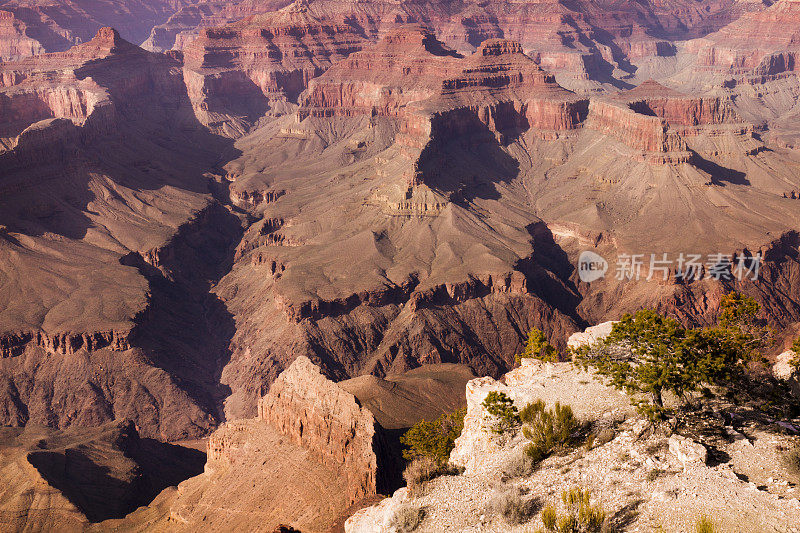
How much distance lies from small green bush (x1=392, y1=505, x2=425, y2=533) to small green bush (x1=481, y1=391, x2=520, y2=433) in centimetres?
764

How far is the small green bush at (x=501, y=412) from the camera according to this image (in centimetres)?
4122

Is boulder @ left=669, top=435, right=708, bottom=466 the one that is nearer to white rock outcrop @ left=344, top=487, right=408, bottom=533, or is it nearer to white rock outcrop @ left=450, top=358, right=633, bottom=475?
white rock outcrop @ left=450, top=358, right=633, bottom=475

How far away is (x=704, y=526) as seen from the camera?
2659 centimetres

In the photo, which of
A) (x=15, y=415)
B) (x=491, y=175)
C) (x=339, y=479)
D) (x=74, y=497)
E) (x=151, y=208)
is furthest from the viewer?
(x=491, y=175)

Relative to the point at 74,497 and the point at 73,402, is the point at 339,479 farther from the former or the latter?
the point at 73,402

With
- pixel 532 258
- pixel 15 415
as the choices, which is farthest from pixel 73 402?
pixel 532 258

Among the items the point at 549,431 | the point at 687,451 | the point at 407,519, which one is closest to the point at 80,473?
the point at 407,519

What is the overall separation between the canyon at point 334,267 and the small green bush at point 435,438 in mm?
2709

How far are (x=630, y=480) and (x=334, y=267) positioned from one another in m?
88.8

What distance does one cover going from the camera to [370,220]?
445 feet

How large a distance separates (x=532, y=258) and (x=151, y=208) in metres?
77.5

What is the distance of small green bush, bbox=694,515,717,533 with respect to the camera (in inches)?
1045

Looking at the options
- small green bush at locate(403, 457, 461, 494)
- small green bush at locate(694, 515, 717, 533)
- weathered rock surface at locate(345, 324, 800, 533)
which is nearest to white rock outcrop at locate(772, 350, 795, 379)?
weathered rock surface at locate(345, 324, 800, 533)

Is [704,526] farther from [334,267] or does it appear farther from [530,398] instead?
[334,267]
